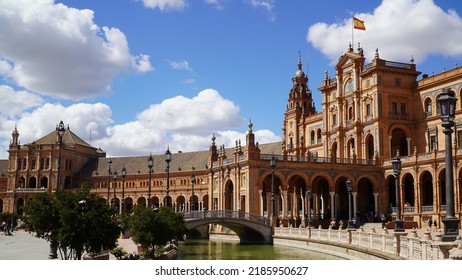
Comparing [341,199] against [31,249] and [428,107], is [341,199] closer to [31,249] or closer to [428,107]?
[428,107]

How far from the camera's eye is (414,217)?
59.4 metres

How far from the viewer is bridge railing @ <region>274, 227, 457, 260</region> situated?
19766 mm

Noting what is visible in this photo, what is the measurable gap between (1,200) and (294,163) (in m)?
75.6

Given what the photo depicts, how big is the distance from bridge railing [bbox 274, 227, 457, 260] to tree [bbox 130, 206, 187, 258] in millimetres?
11505

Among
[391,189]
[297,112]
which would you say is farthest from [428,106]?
[297,112]

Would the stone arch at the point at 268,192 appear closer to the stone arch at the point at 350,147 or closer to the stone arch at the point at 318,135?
the stone arch at the point at 350,147

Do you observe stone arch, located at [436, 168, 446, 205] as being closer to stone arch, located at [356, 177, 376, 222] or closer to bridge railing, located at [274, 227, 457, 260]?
stone arch, located at [356, 177, 376, 222]

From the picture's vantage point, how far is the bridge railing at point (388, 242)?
64.8ft

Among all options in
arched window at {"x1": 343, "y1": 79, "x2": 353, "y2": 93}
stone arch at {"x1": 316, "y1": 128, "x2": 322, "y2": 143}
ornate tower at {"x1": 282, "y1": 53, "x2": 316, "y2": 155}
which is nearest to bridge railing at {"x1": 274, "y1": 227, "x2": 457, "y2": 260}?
arched window at {"x1": 343, "y1": 79, "x2": 353, "y2": 93}

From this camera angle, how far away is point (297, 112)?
8650 cm

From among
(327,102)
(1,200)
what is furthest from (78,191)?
(1,200)

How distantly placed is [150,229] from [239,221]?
21.3 meters

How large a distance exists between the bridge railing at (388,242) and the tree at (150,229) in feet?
37.7
